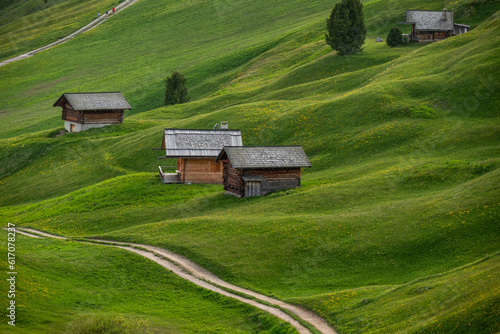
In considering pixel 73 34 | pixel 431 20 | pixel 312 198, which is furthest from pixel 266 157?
pixel 73 34

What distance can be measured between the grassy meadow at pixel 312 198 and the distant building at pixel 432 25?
2.49 metres

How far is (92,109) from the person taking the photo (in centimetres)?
8006

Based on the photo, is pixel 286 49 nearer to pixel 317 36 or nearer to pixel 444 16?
pixel 317 36

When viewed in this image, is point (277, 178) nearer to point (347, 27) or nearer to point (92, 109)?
point (92, 109)

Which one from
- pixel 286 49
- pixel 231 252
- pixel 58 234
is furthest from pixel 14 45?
pixel 231 252

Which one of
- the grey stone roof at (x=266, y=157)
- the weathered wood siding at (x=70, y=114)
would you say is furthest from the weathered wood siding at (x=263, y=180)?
the weathered wood siding at (x=70, y=114)

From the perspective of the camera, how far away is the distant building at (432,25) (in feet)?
291

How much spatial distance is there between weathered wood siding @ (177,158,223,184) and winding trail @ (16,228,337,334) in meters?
17.0

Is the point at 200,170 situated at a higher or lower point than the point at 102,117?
lower

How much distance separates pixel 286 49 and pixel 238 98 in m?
28.4

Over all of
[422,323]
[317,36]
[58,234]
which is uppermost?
[317,36]

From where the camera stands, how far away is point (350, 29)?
88312mm

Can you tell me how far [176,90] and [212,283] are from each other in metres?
67.8

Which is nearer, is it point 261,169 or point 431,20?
point 261,169
